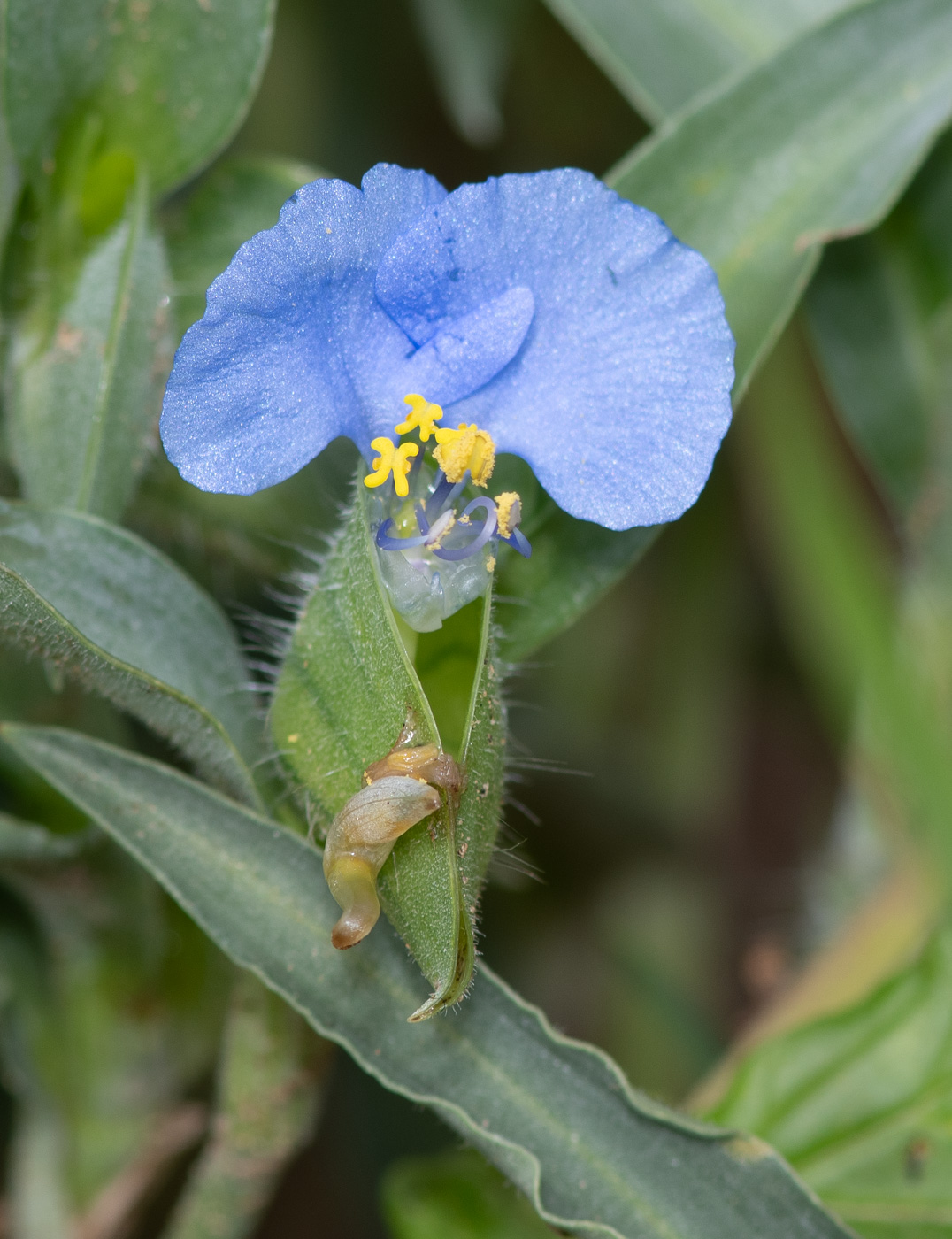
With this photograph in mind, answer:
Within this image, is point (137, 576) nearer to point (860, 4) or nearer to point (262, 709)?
point (262, 709)

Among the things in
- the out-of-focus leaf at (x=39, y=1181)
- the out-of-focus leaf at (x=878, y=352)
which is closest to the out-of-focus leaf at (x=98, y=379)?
the out-of-focus leaf at (x=39, y=1181)

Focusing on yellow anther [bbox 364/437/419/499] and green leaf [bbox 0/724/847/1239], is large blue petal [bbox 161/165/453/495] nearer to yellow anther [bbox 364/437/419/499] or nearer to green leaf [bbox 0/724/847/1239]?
yellow anther [bbox 364/437/419/499]

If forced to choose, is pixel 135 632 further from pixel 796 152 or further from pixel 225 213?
pixel 796 152

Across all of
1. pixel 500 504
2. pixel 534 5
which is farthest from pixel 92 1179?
pixel 534 5

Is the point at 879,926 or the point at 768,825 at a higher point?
the point at 879,926

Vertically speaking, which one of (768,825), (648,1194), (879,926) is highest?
(648,1194)

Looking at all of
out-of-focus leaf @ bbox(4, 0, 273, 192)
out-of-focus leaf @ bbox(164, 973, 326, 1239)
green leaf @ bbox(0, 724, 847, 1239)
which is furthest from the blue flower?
out-of-focus leaf @ bbox(164, 973, 326, 1239)
